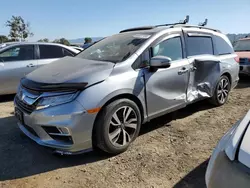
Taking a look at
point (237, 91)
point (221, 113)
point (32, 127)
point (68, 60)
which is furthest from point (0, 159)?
point (237, 91)

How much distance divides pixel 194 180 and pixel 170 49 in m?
2.05

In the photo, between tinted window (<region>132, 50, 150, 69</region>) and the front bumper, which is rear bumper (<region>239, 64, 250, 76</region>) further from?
the front bumper

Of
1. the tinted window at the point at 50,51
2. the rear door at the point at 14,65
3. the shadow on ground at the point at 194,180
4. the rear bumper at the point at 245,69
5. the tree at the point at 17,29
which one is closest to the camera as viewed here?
the shadow on ground at the point at 194,180

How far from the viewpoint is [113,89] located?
2.85 metres

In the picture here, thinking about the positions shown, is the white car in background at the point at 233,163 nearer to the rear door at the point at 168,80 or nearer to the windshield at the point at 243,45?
the rear door at the point at 168,80

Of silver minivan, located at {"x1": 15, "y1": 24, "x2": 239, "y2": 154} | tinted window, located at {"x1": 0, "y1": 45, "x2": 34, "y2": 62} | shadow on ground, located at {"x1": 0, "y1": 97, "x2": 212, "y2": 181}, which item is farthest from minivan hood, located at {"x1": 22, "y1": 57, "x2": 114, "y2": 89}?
tinted window, located at {"x1": 0, "y1": 45, "x2": 34, "y2": 62}

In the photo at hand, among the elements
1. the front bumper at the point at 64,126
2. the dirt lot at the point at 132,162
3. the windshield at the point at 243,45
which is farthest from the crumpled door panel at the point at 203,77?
the windshield at the point at 243,45

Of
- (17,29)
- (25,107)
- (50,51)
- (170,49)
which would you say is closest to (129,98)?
(170,49)

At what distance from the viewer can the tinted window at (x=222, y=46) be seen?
4.75 m

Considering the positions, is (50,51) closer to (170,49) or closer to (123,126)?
→ (170,49)

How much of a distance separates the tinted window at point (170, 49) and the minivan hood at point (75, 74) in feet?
2.78

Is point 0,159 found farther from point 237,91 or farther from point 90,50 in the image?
point 237,91

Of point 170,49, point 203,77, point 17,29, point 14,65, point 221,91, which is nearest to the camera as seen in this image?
point 170,49

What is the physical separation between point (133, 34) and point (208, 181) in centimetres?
277
